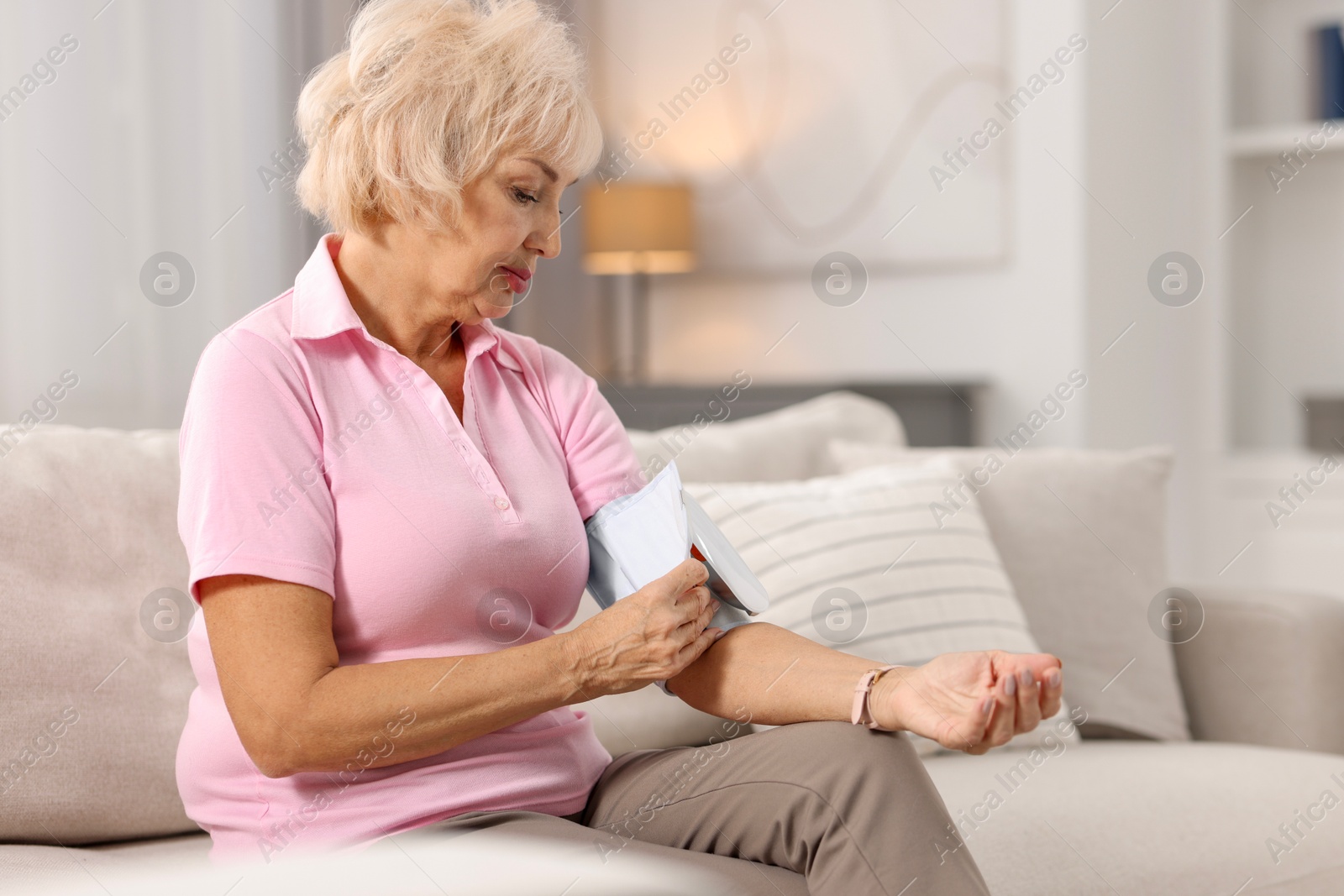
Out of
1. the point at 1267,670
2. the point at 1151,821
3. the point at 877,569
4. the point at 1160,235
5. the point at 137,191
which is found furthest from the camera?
the point at 1160,235

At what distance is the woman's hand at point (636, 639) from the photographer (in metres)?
1.07

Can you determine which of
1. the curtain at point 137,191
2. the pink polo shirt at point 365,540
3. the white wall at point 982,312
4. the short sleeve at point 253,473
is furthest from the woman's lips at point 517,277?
the white wall at point 982,312

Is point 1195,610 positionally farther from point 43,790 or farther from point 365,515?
point 43,790

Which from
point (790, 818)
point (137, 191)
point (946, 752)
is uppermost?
point (137, 191)

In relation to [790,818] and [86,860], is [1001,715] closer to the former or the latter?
[790,818]

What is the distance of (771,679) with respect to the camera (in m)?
1.17

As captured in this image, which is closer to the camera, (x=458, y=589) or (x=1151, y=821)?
(x=458, y=589)

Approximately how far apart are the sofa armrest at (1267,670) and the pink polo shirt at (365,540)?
1047 mm

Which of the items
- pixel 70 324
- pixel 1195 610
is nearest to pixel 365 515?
pixel 1195 610

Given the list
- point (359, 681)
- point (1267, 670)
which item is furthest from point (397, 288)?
point (1267, 670)

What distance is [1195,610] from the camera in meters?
1.83

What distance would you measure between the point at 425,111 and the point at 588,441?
38 centimetres

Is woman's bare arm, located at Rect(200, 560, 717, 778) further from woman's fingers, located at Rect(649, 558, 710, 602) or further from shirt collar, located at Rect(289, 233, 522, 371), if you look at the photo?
shirt collar, located at Rect(289, 233, 522, 371)

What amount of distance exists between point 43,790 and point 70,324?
128 cm
